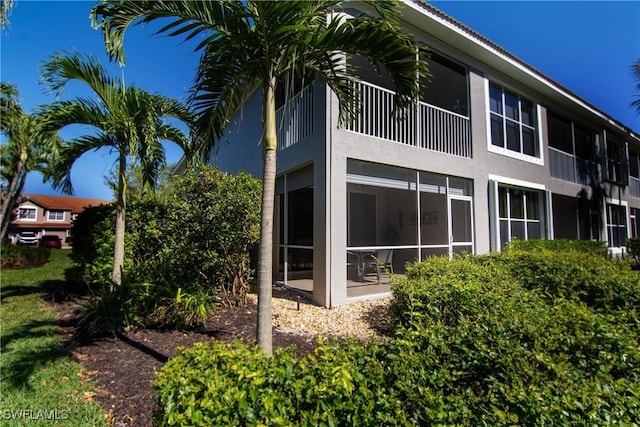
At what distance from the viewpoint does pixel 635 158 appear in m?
20.3

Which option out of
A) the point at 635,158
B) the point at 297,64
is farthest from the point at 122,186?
the point at 635,158

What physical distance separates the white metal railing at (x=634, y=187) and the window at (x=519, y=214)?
11.4 metres

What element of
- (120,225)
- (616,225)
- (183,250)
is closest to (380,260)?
(183,250)

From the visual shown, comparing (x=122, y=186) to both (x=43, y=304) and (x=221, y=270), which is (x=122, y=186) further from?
(x=43, y=304)

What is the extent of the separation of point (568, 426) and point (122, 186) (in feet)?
22.9

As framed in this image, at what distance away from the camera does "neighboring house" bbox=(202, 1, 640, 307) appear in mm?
7111

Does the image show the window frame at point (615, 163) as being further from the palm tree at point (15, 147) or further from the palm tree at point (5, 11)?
the palm tree at point (15, 147)

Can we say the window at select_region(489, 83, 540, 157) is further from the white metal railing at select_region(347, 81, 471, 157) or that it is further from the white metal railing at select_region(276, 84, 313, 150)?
the white metal railing at select_region(276, 84, 313, 150)

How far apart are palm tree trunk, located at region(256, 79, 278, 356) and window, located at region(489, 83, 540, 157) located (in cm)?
999

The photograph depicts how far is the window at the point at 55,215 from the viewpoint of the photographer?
46156mm

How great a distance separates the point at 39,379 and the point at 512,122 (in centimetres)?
1404

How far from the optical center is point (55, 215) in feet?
154

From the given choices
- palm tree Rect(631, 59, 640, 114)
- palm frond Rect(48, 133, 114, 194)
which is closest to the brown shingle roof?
palm frond Rect(48, 133, 114, 194)

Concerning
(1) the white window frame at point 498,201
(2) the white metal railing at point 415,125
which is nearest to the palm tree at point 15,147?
(2) the white metal railing at point 415,125
